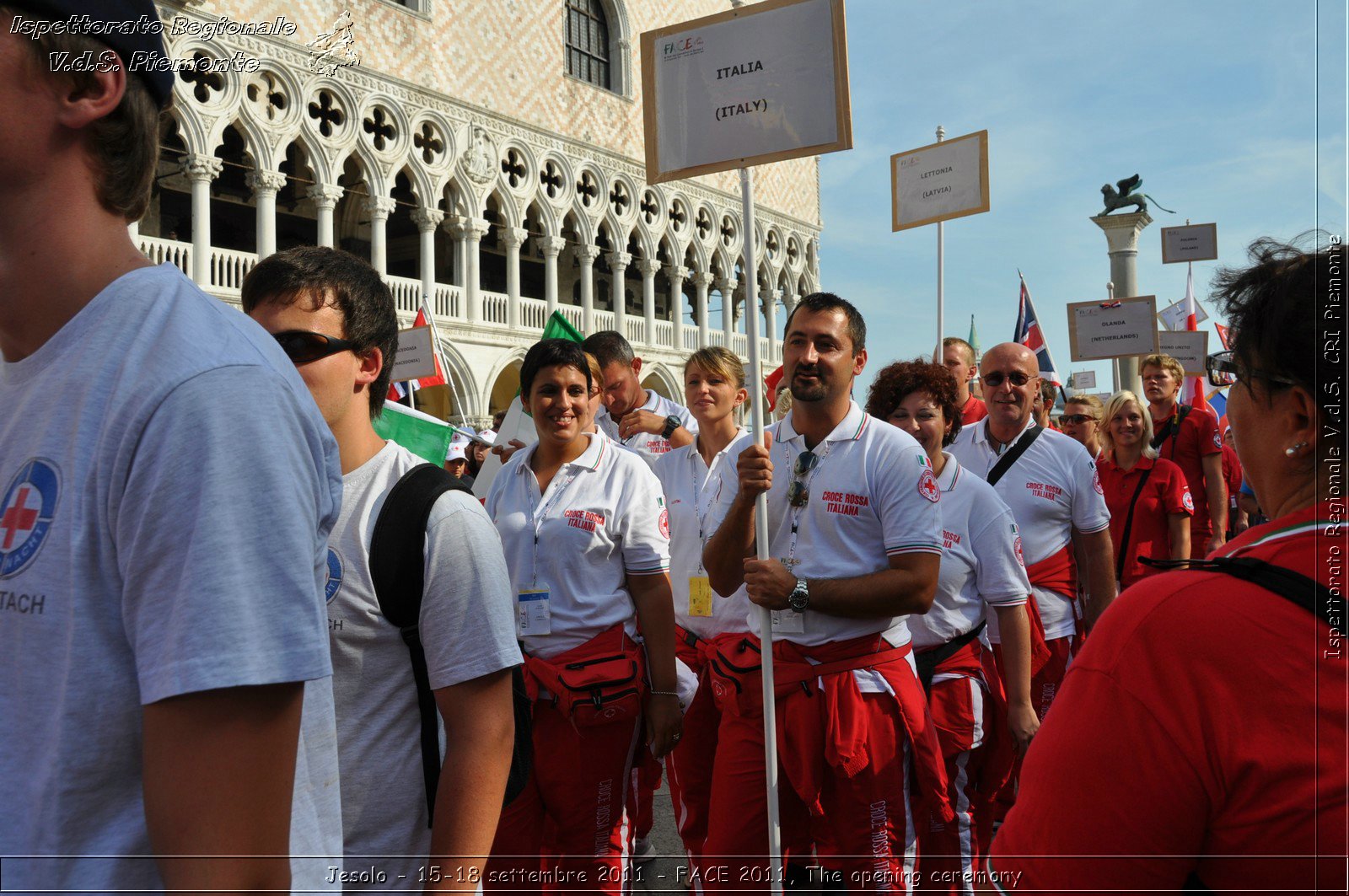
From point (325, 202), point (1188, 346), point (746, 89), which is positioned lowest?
point (1188, 346)

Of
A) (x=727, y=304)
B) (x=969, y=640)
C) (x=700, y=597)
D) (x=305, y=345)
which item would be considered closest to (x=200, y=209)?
(x=700, y=597)

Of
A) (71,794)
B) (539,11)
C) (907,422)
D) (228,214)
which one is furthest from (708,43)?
(539,11)

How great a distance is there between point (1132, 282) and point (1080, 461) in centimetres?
1372

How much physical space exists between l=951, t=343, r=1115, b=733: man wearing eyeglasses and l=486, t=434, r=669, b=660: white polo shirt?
1.87 metres

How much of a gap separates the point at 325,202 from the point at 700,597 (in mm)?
15717

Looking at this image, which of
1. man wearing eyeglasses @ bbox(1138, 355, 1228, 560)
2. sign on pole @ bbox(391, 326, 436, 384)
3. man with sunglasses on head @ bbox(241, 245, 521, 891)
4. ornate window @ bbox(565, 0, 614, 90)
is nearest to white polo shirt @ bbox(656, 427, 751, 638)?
man with sunglasses on head @ bbox(241, 245, 521, 891)

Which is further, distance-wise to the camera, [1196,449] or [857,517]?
[1196,449]

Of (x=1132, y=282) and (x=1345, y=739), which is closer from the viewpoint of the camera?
(x=1345, y=739)

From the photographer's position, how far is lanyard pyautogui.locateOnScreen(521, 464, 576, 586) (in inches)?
135

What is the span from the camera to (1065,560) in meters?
4.67

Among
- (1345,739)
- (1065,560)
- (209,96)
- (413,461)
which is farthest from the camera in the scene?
(209,96)

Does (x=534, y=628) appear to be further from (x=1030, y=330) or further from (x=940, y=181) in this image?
(x=1030, y=330)

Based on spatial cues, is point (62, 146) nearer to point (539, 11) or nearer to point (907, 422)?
point (907, 422)

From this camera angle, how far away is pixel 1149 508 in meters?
5.84
